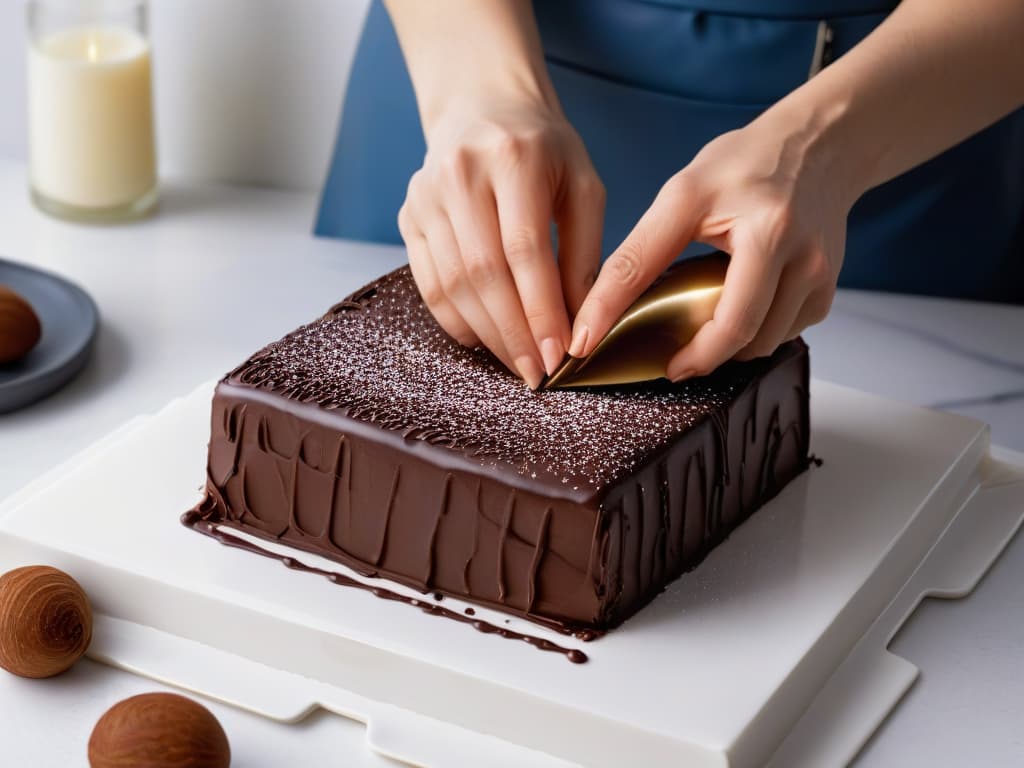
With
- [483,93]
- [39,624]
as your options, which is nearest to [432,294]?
[483,93]

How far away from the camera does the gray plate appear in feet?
5.09

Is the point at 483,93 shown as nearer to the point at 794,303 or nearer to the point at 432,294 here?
the point at 432,294

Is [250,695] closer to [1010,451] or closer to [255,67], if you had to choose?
[1010,451]

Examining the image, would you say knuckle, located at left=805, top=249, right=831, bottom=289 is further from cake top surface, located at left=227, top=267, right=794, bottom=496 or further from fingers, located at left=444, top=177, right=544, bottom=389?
fingers, located at left=444, top=177, right=544, bottom=389

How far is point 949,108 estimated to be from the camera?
1454 millimetres

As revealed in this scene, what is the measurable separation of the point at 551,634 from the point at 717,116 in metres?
0.81

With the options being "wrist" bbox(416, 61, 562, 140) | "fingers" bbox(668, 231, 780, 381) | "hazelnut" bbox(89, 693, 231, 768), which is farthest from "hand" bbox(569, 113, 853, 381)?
"hazelnut" bbox(89, 693, 231, 768)

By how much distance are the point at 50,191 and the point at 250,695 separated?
1.11m

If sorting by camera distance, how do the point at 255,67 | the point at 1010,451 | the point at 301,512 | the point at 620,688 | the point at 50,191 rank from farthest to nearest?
the point at 255,67 < the point at 50,191 < the point at 1010,451 < the point at 301,512 < the point at 620,688

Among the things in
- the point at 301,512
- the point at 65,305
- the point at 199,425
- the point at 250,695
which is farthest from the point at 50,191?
the point at 250,695

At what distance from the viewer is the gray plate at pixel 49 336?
5.09 feet

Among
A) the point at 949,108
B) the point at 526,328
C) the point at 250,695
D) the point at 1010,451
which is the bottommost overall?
the point at 250,695

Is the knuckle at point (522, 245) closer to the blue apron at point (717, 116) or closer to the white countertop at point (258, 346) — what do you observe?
the white countertop at point (258, 346)

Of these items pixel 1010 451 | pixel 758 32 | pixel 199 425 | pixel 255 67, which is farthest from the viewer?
pixel 255 67
